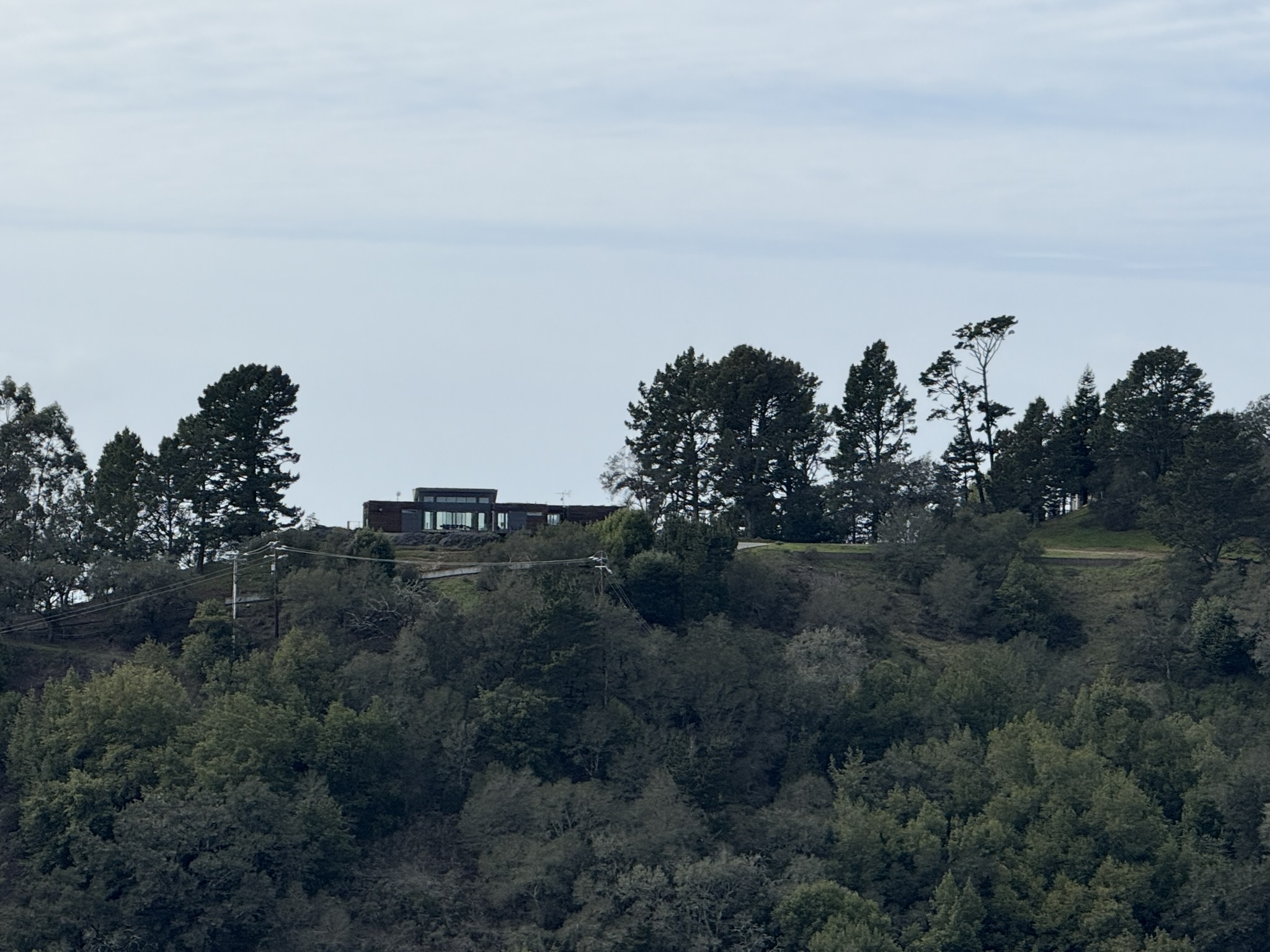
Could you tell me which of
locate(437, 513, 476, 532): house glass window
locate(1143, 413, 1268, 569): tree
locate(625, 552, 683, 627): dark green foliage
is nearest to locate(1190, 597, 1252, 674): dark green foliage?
locate(1143, 413, 1268, 569): tree

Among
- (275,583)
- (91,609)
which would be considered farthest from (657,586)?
(91,609)

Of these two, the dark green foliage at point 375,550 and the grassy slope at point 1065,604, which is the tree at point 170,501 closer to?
the dark green foliage at point 375,550

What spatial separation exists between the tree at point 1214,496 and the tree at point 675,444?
19.4m

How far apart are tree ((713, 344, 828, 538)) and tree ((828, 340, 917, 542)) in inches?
74.7

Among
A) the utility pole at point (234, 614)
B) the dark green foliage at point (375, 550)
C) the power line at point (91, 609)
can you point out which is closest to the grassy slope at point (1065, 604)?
the dark green foliage at point (375, 550)

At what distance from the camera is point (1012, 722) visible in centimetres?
7919

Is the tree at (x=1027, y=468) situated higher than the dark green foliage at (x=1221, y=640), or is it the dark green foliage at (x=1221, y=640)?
the tree at (x=1027, y=468)

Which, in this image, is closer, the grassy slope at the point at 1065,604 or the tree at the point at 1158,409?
the grassy slope at the point at 1065,604

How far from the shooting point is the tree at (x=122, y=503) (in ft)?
288

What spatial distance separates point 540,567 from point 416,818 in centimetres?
1218

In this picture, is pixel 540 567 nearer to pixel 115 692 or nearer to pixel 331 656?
pixel 331 656

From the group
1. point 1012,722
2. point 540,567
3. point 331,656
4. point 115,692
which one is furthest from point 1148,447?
point 115,692

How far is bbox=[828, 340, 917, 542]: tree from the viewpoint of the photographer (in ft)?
323

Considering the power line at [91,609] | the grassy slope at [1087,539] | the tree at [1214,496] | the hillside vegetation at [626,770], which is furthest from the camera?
the grassy slope at [1087,539]
